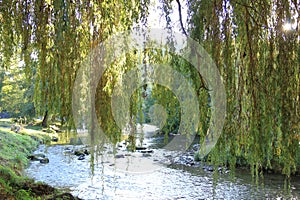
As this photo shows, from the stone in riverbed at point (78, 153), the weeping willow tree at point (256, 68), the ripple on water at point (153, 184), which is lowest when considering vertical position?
the ripple on water at point (153, 184)

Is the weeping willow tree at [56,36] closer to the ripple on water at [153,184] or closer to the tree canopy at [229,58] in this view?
the tree canopy at [229,58]

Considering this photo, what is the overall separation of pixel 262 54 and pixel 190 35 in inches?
18.6

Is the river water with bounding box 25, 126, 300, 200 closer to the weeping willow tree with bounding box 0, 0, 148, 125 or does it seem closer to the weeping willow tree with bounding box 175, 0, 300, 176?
the weeping willow tree with bounding box 0, 0, 148, 125

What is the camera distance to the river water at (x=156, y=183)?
7.32m

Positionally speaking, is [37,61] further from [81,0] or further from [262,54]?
[262,54]

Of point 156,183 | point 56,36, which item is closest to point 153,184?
point 156,183

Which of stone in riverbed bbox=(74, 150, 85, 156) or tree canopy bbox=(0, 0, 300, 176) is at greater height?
tree canopy bbox=(0, 0, 300, 176)

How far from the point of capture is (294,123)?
78.4 inches

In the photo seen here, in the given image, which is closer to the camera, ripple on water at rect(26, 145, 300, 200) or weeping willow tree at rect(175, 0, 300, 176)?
weeping willow tree at rect(175, 0, 300, 176)

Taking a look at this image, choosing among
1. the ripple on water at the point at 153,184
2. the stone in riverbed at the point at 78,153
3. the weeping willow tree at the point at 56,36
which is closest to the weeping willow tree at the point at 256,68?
the weeping willow tree at the point at 56,36

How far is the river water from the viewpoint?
24.0 feet

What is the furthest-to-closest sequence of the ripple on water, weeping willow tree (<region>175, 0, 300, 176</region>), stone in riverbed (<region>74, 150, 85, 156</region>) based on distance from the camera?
stone in riverbed (<region>74, 150, 85, 156</region>)
the ripple on water
weeping willow tree (<region>175, 0, 300, 176</region>)

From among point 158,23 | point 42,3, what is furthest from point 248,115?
point 42,3

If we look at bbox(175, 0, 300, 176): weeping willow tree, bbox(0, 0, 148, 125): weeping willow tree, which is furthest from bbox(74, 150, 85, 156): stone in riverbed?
bbox(175, 0, 300, 176): weeping willow tree
